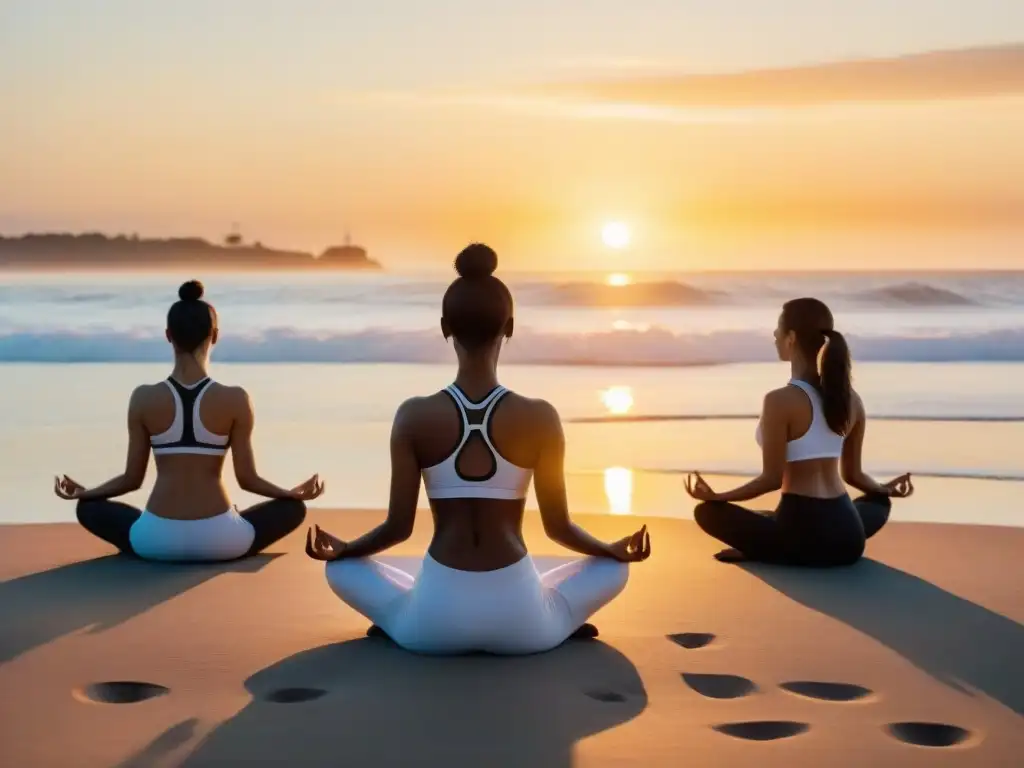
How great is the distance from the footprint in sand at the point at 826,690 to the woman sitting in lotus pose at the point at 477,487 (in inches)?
26.2

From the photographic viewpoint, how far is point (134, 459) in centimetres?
632

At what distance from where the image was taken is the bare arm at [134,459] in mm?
6254

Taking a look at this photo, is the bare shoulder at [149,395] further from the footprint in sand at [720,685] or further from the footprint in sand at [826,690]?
the footprint in sand at [826,690]

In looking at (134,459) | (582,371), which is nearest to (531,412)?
(134,459)

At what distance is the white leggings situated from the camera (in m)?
4.55

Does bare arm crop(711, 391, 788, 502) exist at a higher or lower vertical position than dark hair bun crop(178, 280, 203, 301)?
lower

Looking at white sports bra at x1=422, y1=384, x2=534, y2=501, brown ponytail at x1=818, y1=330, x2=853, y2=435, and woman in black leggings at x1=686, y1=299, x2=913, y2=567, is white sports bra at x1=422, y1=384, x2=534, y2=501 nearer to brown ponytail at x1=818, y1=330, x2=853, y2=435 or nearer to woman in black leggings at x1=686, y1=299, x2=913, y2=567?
woman in black leggings at x1=686, y1=299, x2=913, y2=567

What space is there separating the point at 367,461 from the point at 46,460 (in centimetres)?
257

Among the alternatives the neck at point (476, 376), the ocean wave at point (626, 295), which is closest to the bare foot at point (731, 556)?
the neck at point (476, 376)

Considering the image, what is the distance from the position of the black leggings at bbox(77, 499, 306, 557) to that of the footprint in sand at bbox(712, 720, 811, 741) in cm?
311

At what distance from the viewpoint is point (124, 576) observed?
611 centimetres

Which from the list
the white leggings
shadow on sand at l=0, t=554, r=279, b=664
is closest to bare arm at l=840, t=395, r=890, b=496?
the white leggings

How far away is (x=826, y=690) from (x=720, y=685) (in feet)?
1.13

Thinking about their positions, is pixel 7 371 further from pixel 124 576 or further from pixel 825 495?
pixel 825 495
